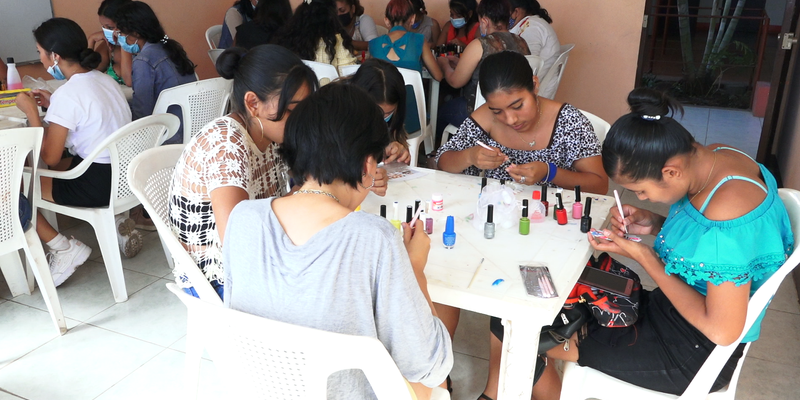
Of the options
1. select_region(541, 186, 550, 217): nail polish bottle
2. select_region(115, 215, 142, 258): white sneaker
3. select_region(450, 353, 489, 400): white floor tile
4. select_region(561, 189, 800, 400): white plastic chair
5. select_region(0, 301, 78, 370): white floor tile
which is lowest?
select_region(450, 353, 489, 400): white floor tile

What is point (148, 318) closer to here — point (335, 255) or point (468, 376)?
point (468, 376)

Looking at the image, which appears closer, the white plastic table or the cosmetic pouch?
the white plastic table

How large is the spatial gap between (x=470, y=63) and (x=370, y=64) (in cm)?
145

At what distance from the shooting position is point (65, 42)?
263 centimetres

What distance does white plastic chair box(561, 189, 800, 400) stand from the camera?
→ 4.30ft

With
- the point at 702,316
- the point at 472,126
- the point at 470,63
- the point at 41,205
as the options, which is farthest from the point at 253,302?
the point at 470,63

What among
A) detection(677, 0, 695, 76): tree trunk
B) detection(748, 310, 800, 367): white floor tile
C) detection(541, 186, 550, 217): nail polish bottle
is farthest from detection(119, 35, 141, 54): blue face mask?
detection(677, 0, 695, 76): tree trunk

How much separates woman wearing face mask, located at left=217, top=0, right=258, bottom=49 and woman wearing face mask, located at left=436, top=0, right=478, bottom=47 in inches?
61.7

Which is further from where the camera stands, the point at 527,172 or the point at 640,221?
the point at 527,172

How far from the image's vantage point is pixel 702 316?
1.33m

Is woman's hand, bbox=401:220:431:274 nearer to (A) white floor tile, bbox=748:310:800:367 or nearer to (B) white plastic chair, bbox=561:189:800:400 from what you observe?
(B) white plastic chair, bbox=561:189:800:400

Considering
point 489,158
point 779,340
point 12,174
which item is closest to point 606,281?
point 489,158

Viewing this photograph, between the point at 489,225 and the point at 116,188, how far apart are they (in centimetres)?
170

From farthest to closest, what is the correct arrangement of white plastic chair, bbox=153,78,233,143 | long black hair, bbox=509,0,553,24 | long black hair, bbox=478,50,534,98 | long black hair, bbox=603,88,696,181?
long black hair, bbox=509,0,553,24, white plastic chair, bbox=153,78,233,143, long black hair, bbox=478,50,534,98, long black hair, bbox=603,88,696,181
